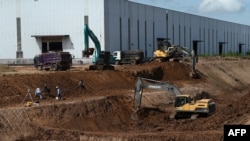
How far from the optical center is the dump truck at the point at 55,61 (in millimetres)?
53000

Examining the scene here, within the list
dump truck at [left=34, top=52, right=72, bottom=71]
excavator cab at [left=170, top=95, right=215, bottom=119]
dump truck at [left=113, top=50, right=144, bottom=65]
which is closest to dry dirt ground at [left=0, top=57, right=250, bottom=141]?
excavator cab at [left=170, top=95, right=215, bottom=119]

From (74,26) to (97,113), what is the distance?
35.9m

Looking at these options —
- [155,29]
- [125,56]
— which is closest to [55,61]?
[125,56]

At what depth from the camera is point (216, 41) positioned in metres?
112

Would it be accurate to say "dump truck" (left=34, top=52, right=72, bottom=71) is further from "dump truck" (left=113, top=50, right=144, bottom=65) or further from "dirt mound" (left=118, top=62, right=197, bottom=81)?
"dump truck" (left=113, top=50, right=144, bottom=65)

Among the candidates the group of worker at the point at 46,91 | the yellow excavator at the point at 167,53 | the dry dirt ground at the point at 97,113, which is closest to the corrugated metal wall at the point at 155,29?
the yellow excavator at the point at 167,53

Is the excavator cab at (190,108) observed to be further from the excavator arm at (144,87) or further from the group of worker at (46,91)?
the group of worker at (46,91)

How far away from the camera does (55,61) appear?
53.6 metres

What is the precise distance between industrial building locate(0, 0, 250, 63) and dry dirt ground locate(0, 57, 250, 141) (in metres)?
16.8

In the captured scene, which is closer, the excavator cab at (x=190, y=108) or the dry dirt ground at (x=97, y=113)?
the dry dirt ground at (x=97, y=113)

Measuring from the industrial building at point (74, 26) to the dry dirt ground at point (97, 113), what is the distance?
662 inches

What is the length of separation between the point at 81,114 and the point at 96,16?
3512 centimetres

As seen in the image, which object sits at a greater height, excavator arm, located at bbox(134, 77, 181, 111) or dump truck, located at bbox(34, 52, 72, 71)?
dump truck, located at bbox(34, 52, 72, 71)

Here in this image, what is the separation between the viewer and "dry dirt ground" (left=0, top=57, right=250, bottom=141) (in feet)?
96.1
